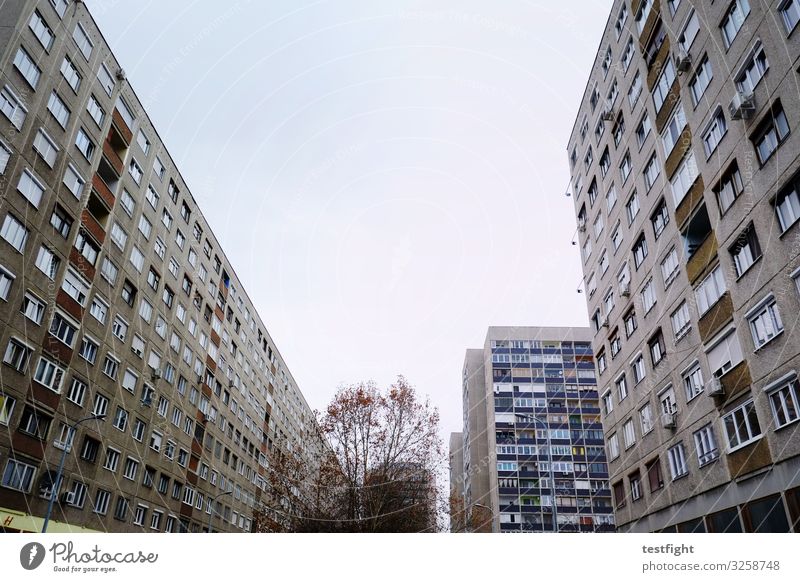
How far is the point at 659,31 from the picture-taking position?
80.6 feet

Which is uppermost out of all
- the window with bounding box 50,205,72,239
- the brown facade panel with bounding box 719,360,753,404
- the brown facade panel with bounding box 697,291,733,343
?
the window with bounding box 50,205,72,239

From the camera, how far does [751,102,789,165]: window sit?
15555mm

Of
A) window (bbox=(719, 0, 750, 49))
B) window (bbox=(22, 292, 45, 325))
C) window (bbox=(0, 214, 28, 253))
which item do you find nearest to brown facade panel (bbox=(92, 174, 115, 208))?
window (bbox=(0, 214, 28, 253))

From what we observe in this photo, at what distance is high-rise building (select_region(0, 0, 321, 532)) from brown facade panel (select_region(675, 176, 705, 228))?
2579 centimetres

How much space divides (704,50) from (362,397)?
2619cm

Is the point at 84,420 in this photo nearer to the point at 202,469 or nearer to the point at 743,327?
the point at 202,469

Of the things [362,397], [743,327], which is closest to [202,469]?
[362,397]

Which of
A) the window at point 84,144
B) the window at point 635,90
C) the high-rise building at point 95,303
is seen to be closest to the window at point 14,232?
the high-rise building at point 95,303

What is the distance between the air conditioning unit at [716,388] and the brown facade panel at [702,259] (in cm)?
389

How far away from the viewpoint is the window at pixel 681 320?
2189 centimetres

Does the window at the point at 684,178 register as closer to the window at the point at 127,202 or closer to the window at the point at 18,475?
the window at the point at 18,475

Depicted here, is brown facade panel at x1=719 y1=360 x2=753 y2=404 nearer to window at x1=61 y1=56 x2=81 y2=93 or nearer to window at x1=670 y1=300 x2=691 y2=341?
window at x1=670 y1=300 x2=691 y2=341

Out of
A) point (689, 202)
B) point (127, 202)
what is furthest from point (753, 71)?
point (127, 202)

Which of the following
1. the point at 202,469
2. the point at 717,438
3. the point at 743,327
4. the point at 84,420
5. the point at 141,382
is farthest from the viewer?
the point at 202,469
